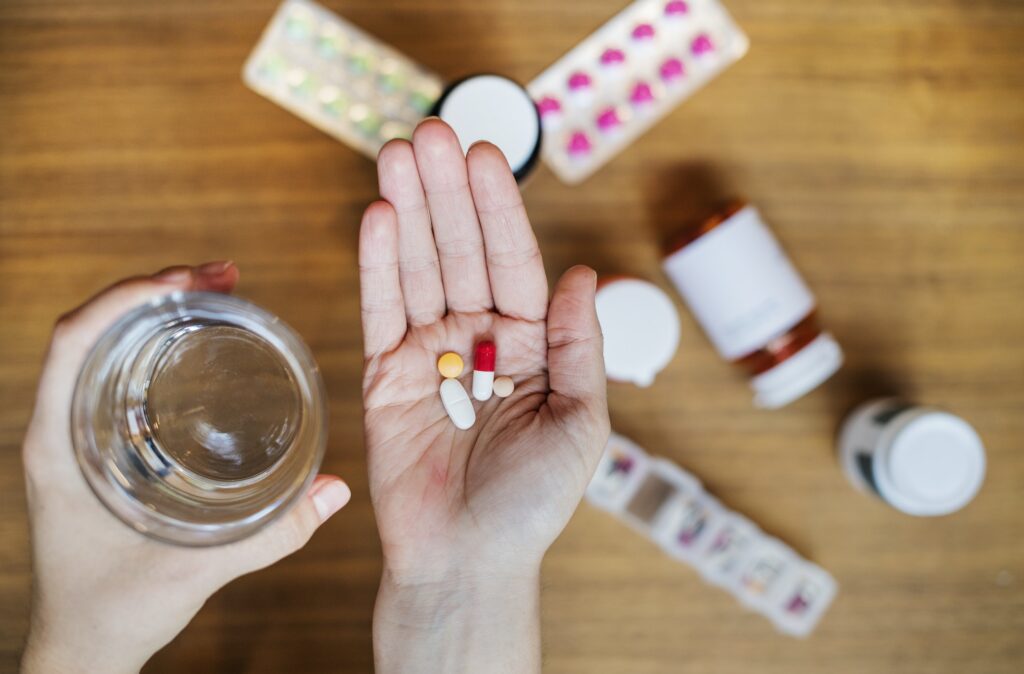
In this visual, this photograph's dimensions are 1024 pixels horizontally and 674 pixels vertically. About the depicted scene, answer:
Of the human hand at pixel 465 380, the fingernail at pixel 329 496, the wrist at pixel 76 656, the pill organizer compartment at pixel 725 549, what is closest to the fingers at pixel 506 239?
the human hand at pixel 465 380

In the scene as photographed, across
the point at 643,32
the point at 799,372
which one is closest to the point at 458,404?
the point at 799,372

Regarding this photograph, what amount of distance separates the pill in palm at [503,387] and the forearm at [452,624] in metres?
0.16

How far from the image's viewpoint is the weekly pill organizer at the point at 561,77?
77cm

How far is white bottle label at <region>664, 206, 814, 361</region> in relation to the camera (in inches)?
28.2

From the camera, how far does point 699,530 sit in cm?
77

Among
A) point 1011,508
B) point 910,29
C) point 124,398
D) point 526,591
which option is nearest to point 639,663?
point 526,591

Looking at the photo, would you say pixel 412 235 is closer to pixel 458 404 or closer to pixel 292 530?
pixel 458 404

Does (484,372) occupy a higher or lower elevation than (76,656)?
higher

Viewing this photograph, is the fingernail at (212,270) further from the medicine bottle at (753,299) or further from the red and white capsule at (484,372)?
the medicine bottle at (753,299)

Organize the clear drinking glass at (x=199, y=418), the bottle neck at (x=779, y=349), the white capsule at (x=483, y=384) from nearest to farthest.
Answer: the clear drinking glass at (x=199, y=418) → the white capsule at (x=483, y=384) → the bottle neck at (x=779, y=349)

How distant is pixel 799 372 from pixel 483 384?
0.33 m

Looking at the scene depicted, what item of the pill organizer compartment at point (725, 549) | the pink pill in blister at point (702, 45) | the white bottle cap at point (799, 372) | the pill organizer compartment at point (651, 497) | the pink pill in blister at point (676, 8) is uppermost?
the pink pill in blister at point (676, 8)

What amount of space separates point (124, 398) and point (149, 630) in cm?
20

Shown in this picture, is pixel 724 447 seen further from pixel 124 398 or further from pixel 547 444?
pixel 124 398
